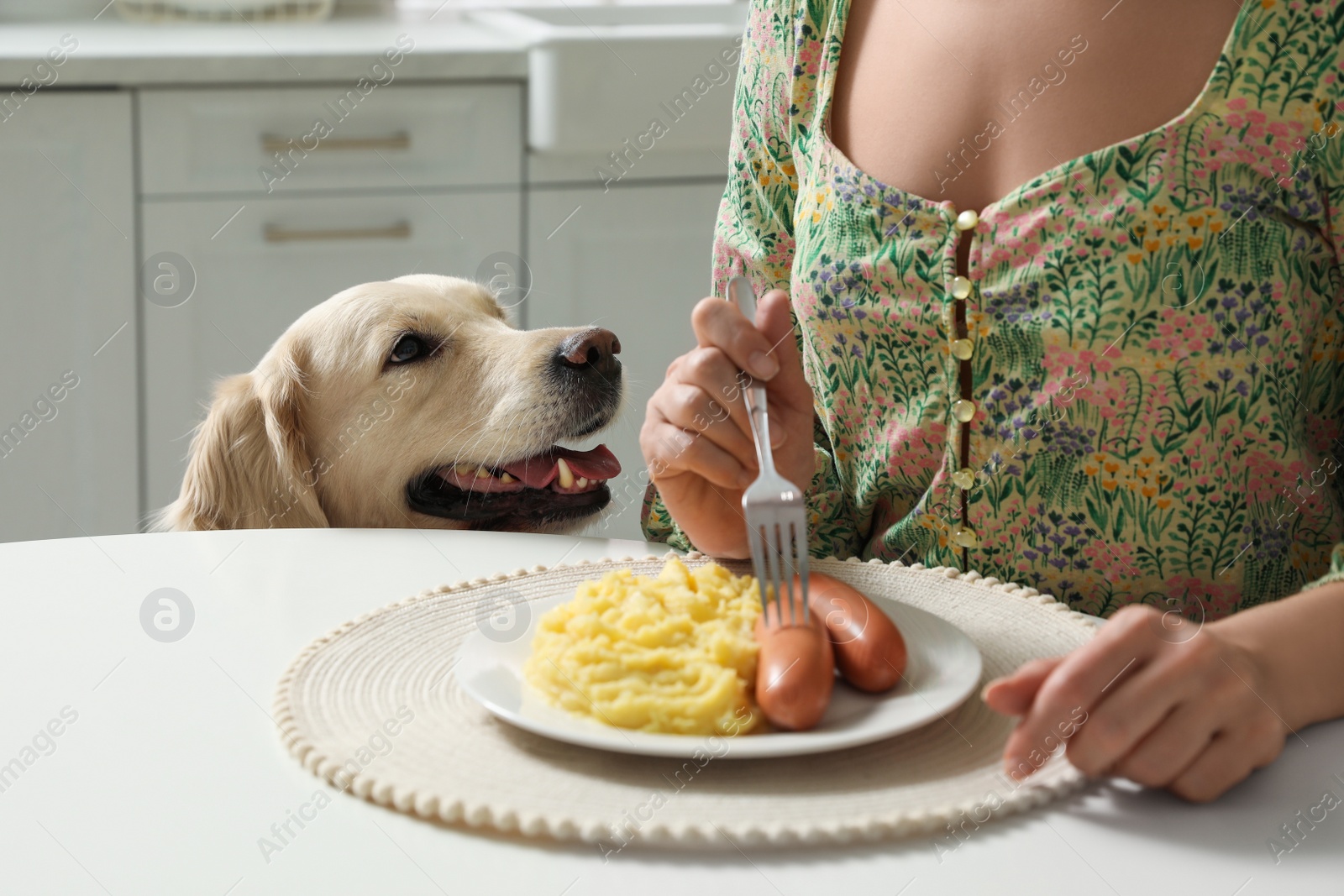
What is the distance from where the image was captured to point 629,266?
2.67 metres

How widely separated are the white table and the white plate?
0.17ft

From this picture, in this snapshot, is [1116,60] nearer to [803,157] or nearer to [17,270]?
[803,157]

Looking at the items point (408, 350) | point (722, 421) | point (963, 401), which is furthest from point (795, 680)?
point (408, 350)

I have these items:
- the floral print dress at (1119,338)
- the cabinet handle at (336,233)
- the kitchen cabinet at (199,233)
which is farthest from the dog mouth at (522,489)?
the cabinet handle at (336,233)

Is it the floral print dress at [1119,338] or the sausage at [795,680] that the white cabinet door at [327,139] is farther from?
the sausage at [795,680]

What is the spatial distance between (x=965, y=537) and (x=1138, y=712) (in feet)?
1.32

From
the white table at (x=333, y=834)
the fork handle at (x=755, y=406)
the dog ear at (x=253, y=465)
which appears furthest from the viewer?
the dog ear at (x=253, y=465)

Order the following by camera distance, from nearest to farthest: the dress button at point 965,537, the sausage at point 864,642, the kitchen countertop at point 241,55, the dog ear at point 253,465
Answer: the sausage at point 864,642 < the dress button at point 965,537 < the dog ear at point 253,465 < the kitchen countertop at point 241,55

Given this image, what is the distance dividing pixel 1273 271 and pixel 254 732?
0.70 meters

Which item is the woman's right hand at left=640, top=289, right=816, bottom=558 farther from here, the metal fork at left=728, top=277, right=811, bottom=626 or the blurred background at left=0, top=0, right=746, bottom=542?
the blurred background at left=0, top=0, right=746, bottom=542

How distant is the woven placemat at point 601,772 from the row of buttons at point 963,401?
215 millimetres

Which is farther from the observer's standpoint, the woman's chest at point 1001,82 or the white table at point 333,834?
the woman's chest at point 1001,82

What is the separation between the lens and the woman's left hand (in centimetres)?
57

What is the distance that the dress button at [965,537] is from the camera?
0.97 meters
